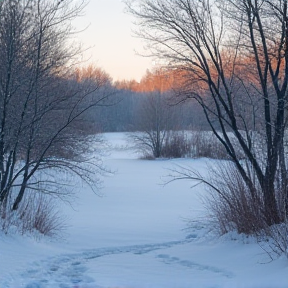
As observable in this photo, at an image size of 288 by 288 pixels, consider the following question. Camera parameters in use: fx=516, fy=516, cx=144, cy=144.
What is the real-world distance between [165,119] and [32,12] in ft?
101

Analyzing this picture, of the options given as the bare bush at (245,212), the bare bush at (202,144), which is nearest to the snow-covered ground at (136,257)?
the bare bush at (245,212)

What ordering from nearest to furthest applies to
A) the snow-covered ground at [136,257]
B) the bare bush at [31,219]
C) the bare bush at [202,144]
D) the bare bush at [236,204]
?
the snow-covered ground at [136,257] → the bare bush at [236,204] → the bare bush at [31,219] → the bare bush at [202,144]

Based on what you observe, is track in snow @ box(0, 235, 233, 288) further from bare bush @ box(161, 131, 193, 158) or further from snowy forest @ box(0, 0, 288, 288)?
bare bush @ box(161, 131, 193, 158)

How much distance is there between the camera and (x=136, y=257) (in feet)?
29.1

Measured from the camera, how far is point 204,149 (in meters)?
38.4

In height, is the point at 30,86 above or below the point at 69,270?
above

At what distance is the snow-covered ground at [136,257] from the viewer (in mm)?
6492

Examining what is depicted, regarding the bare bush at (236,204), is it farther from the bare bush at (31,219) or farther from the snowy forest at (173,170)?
the bare bush at (31,219)

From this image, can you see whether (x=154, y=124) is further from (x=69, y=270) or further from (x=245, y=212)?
(x=69, y=270)

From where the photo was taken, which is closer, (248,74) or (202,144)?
(248,74)

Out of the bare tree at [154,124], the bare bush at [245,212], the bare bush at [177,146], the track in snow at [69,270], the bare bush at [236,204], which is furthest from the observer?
the bare tree at [154,124]

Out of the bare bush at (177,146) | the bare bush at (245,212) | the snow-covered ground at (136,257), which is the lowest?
the snow-covered ground at (136,257)

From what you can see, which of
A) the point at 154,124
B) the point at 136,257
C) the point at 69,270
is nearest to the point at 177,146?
the point at 154,124

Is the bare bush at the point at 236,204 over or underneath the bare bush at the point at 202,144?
underneath
